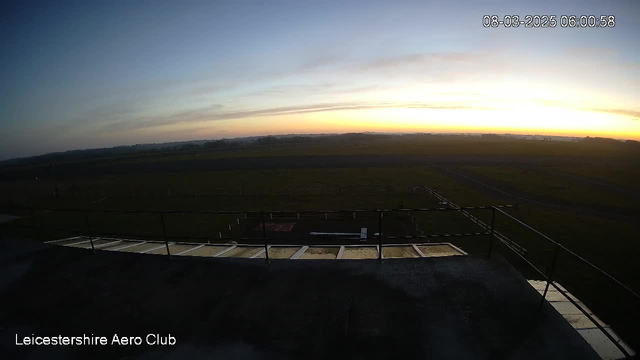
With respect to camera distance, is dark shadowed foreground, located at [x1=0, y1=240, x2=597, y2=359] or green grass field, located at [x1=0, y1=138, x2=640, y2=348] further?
green grass field, located at [x1=0, y1=138, x2=640, y2=348]

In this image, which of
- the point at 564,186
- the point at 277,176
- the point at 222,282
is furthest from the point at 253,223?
the point at 564,186

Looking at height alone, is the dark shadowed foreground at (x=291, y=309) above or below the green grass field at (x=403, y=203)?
above

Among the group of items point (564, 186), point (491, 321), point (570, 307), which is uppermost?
point (491, 321)

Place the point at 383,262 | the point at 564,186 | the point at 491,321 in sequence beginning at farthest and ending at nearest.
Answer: the point at 564,186 < the point at 383,262 < the point at 491,321

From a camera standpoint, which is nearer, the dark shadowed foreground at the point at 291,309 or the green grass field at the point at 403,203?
the dark shadowed foreground at the point at 291,309

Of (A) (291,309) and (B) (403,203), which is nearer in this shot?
(A) (291,309)

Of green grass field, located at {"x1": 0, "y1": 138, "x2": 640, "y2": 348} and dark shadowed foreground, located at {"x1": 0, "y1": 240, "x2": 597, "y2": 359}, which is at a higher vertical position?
dark shadowed foreground, located at {"x1": 0, "y1": 240, "x2": 597, "y2": 359}

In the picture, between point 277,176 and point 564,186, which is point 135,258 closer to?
point 277,176

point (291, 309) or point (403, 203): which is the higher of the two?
point (291, 309)
